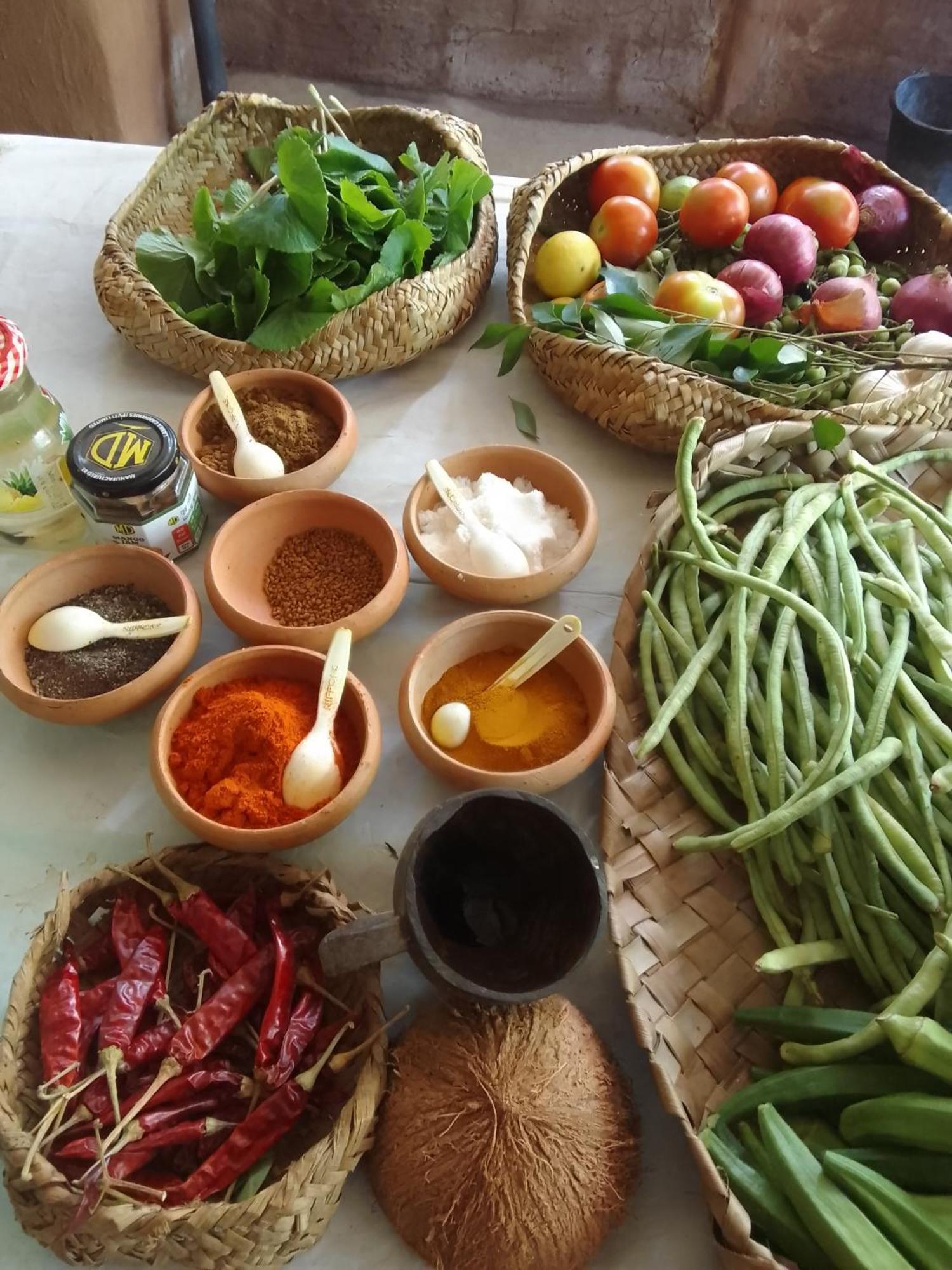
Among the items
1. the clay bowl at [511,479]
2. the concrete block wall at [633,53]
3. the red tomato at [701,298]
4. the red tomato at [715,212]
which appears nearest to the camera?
the clay bowl at [511,479]

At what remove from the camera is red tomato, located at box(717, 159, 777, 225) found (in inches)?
51.4

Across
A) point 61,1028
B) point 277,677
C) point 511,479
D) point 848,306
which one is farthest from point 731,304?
point 61,1028

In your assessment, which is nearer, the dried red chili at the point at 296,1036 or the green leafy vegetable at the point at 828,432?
the dried red chili at the point at 296,1036

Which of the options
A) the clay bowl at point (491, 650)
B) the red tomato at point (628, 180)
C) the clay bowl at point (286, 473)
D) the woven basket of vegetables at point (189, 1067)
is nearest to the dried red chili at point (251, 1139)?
the woven basket of vegetables at point (189, 1067)

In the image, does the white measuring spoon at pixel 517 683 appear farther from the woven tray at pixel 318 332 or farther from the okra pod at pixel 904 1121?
the woven tray at pixel 318 332

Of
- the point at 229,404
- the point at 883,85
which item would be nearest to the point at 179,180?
the point at 229,404

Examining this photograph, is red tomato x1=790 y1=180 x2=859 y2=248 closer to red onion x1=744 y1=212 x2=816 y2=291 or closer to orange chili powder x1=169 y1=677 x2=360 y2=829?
red onion x1=744 y1=212 x2=816 y2=291

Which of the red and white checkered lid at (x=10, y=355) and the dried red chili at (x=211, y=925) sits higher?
the red and white checkered lid at (x=10, y=355)

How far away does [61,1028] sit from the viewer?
660mm

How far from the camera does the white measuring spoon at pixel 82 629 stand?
2.77ft

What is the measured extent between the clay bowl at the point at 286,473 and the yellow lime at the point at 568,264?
0.35 meters

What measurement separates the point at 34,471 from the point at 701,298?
0.80m

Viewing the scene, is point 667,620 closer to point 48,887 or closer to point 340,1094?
point 340,1094

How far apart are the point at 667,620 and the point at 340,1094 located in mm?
508
